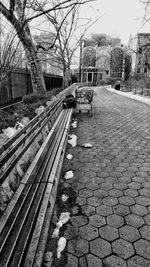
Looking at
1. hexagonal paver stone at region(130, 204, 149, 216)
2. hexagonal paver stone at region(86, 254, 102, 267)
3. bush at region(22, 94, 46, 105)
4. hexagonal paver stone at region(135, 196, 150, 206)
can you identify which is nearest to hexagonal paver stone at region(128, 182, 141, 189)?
hexagonal paver stone at region(135, 196, 150, 206)

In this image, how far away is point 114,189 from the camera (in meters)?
3.28

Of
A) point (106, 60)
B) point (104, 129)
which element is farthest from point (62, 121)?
point (106, 60)

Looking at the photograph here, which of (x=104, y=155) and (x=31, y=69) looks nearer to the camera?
(x=104, y=155)

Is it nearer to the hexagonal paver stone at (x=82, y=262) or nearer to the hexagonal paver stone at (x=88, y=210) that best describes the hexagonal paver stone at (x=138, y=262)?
the hexagonal paver stone at (x=82, y=262)

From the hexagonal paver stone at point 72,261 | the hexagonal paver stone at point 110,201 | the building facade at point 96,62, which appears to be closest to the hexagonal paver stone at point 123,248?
the hexagonal paver stone at point 72,261

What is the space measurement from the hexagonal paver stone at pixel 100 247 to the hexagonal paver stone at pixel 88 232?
8 cm

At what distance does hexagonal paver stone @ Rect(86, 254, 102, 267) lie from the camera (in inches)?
76.4

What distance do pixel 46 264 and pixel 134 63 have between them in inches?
2671

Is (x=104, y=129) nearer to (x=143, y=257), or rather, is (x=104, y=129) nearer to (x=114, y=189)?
(x=114, y=189)

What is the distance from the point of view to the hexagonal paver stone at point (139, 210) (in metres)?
2.69

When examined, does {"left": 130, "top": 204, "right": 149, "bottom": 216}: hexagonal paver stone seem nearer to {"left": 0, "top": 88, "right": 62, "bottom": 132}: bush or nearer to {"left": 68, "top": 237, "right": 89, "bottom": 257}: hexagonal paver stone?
{"left": 68, "top": 237, "right": 89, "bottom": 257}: hexagonal paver stone

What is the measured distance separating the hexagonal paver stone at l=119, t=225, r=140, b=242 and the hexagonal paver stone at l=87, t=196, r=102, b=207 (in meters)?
0.57

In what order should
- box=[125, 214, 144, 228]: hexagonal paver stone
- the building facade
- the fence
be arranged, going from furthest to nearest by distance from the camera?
the building facade < the fence < box=[125, 214, 144, 228]: hexagonal paver stone

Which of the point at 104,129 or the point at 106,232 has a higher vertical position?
the point at 104,129
